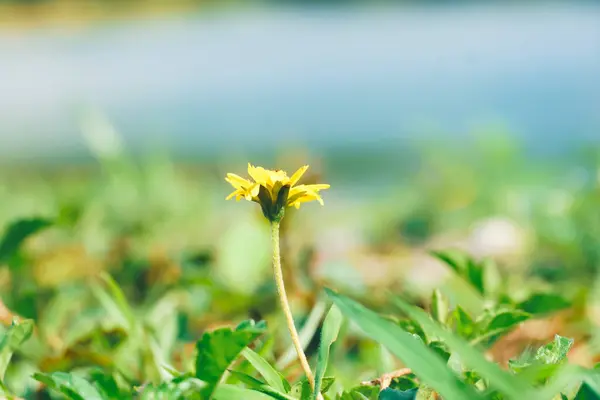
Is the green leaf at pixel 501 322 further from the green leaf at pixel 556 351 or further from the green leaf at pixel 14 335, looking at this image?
the green leaf at pixel 14 335

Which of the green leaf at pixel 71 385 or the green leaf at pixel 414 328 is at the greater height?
the green leaf at pixel 414 328

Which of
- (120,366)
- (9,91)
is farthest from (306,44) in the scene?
(120,366)

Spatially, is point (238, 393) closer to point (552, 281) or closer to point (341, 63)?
point (552, 281)

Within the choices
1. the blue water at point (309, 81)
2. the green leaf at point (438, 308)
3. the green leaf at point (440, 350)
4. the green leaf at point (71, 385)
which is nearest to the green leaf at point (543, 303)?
the green leaf at point (438, 308)

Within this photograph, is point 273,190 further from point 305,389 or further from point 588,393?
point 588,393

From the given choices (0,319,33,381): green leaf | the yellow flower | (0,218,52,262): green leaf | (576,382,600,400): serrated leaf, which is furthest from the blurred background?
(576,382,600,400): serrated leaf

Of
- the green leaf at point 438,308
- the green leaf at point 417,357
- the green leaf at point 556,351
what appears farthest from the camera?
the green leaf at point 438,308

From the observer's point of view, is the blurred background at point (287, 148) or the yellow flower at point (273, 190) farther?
the blurred background at point (287, 148)

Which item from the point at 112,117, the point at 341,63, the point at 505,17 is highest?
the point at 505,17
